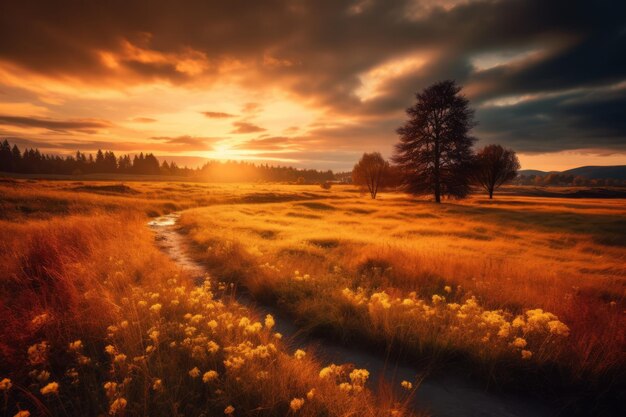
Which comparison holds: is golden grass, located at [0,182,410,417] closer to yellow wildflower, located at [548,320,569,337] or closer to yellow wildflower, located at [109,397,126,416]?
yellow wildflower, located at [109,397,126,416]

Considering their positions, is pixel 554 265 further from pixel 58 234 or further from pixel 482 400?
pixel 58 234

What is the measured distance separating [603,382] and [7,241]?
49.8 feet

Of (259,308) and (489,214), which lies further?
(489,214)

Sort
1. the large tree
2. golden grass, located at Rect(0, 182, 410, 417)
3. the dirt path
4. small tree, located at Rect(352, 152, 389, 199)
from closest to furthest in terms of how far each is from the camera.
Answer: golden grass, located at Rect(0, 182, 410, 417), the dirt path, the large tree, small tree, located at Rect(352, 152, 389, 199)

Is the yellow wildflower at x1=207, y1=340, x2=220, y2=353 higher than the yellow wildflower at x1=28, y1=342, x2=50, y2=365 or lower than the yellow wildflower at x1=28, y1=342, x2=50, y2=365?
higher

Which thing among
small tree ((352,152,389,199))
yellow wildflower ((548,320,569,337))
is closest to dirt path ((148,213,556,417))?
yellow wildflower ((548,320,569,337))

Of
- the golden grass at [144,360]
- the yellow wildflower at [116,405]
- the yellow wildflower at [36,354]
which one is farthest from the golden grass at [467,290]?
the yellow wildflower at [36,354]

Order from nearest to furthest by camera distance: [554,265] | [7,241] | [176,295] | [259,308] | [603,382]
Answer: [603,382]
[176,295]
[259,308]
[7,241]
[554,265]

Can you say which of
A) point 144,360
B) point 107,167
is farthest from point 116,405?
point 107,167

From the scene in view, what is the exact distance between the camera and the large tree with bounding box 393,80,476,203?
3112 cm

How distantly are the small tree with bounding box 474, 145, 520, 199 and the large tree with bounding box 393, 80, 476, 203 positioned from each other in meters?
18.4

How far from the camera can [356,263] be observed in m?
9.57

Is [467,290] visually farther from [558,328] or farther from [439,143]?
[439,143]

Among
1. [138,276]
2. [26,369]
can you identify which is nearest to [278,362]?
[26,369]
